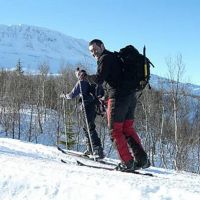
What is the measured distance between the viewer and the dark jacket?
6.63 meters

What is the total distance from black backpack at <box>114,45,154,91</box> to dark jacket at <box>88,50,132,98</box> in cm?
8

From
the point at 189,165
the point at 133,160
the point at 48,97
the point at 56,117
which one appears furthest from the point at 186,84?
the point at 133,160

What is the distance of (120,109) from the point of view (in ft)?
22.2

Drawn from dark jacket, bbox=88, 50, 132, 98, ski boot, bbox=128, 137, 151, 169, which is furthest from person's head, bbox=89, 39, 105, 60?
ski boot, bbox=128, 137, 151, 169

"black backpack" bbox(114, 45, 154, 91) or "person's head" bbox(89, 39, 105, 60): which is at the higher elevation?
"person's head" bbox(89, 39, 105, 60)

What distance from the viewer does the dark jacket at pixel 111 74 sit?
6633 mm

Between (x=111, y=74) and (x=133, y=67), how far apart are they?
348 millimetres

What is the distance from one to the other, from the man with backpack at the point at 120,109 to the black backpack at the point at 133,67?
0.05 meters

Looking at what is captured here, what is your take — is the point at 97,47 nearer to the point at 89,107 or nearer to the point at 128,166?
the point at 128,166

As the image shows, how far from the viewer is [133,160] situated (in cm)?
687

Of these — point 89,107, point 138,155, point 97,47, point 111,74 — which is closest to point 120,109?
point 111,74

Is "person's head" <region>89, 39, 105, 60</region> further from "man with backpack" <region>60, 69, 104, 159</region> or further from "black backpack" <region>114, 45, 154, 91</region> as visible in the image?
"man with backpack" <region>60, 69, 104, 159</region>

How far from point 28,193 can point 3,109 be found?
191ft

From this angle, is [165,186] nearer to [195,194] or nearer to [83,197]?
[195,194]
